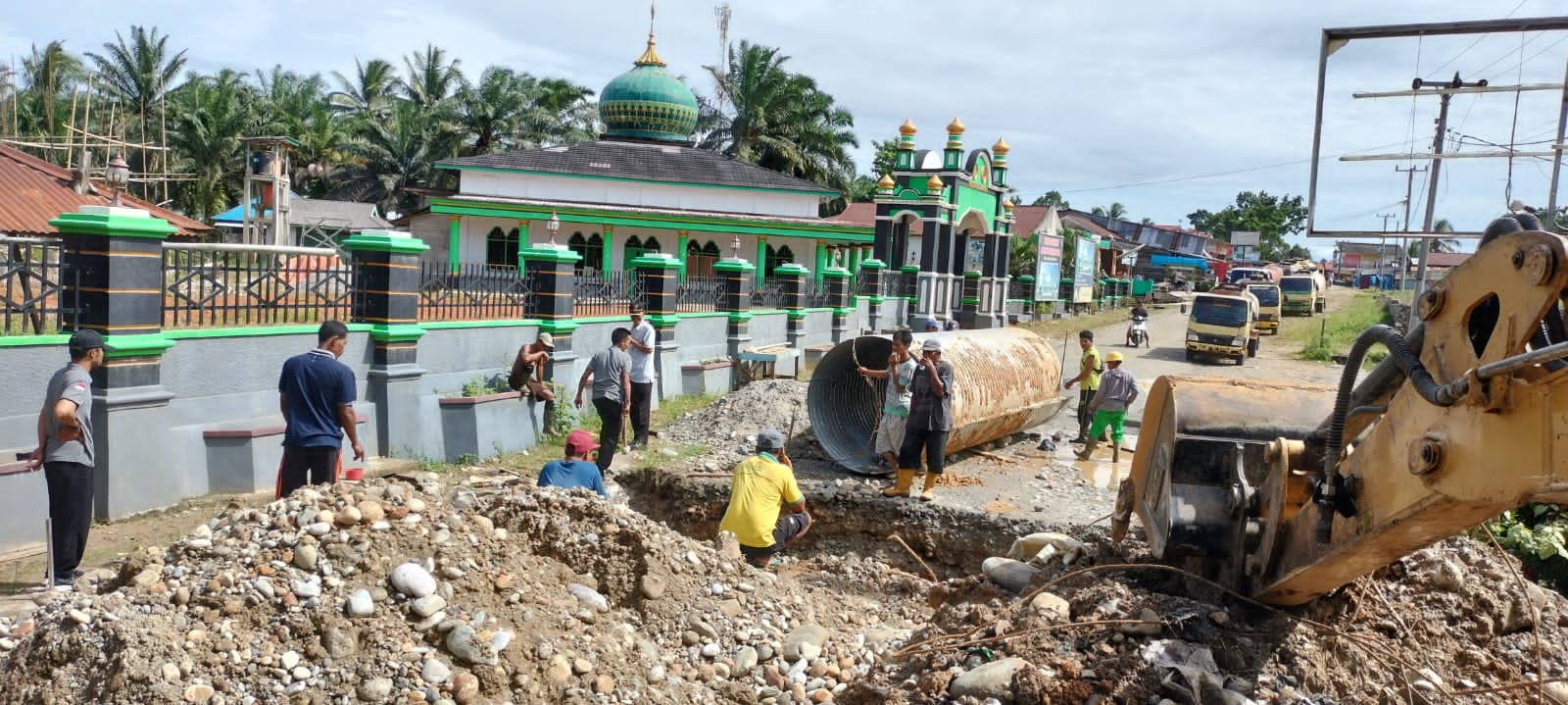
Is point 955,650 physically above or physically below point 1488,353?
below

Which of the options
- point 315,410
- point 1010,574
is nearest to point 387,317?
point 315,410

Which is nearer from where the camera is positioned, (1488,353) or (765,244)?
(1488,353)

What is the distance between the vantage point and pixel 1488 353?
307cm

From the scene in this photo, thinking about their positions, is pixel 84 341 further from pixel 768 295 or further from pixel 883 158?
pixel 883 158

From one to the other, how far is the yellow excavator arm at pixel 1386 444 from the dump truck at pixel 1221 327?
1933 centimetres

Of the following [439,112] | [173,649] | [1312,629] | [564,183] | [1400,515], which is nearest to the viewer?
[1400,515]

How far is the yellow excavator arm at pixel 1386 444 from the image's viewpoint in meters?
2.90

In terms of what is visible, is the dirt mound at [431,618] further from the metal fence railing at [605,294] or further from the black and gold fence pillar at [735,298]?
the black and gold fence pillar at [735,298]

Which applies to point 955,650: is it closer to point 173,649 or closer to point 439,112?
point 173,649

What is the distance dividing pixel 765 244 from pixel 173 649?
23.7 m

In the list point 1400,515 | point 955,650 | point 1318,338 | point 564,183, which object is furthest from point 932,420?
point 1318,338

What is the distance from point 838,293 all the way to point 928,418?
38.2 feet

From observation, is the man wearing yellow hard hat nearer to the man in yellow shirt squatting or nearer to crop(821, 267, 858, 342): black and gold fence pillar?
the man in yellow shirt squatting

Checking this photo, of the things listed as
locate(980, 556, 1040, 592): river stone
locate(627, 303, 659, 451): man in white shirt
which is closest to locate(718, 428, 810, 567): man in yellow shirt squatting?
locate(980, 556, 1040, 592): river stone
